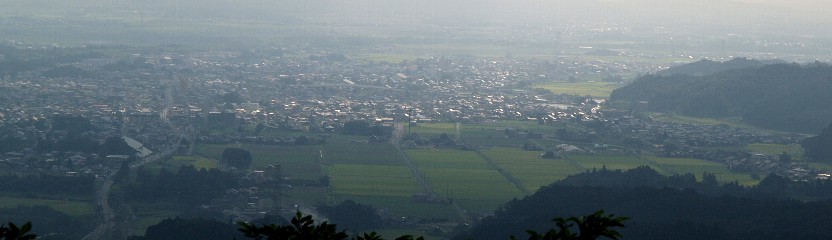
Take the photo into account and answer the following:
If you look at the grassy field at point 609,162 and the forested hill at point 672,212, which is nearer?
the forested hill at point 672,212

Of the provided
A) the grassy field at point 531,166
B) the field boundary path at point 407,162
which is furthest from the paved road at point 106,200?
the grassy field at point 531,166

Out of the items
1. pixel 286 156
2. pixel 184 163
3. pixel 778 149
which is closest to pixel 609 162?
pixel 778 149

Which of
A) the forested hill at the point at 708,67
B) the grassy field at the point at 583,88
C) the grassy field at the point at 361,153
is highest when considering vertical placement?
the grassy field at the point at 361,153

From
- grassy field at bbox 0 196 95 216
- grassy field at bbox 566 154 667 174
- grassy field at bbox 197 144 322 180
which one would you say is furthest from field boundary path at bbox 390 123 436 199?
grassy field at bbox 0 196 95 216

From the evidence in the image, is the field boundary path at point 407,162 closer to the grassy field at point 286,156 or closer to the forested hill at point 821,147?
the grassy field at point 286,156

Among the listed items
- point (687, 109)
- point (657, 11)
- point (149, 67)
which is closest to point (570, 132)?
point (687, 109)

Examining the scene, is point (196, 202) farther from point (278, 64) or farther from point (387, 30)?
point (387, 30)

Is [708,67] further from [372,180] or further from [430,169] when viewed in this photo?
[372,180]
